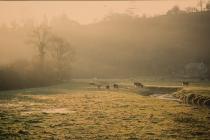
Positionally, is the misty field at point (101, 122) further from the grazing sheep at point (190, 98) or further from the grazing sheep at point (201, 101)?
the grazing sheep at point (190, 98)

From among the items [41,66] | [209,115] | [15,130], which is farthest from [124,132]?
[41,66]

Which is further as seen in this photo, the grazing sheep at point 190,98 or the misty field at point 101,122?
the grazing sheep at point 190,98

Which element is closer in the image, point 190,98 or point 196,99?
point 196,99

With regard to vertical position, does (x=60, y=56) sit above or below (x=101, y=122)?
above

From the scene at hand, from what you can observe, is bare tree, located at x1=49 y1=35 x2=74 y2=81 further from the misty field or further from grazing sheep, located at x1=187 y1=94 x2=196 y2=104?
the misty field

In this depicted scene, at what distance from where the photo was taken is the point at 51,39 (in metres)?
120

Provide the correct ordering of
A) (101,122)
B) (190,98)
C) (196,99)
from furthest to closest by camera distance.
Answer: (190,98) < (196,99) < (101,122)

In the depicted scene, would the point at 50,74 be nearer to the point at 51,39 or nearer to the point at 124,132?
the point at 51,39

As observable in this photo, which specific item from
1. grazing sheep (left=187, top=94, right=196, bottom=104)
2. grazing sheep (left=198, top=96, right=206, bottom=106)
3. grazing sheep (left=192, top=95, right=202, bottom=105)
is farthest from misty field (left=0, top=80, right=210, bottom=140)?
grazing sheep (left=187, top=94, right=196, bottom=104)

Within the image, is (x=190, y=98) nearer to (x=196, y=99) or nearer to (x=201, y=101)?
(x=196, y=99)

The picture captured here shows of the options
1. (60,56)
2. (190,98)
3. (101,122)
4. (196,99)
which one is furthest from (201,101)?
(60,56)

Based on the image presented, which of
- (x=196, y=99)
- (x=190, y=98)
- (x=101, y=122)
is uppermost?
(x=101, y=122)

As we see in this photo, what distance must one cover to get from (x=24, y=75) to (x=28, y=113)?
163ft

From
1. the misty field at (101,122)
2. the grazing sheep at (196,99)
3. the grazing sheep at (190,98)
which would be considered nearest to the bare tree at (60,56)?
the grazing sheep at (190,98)
